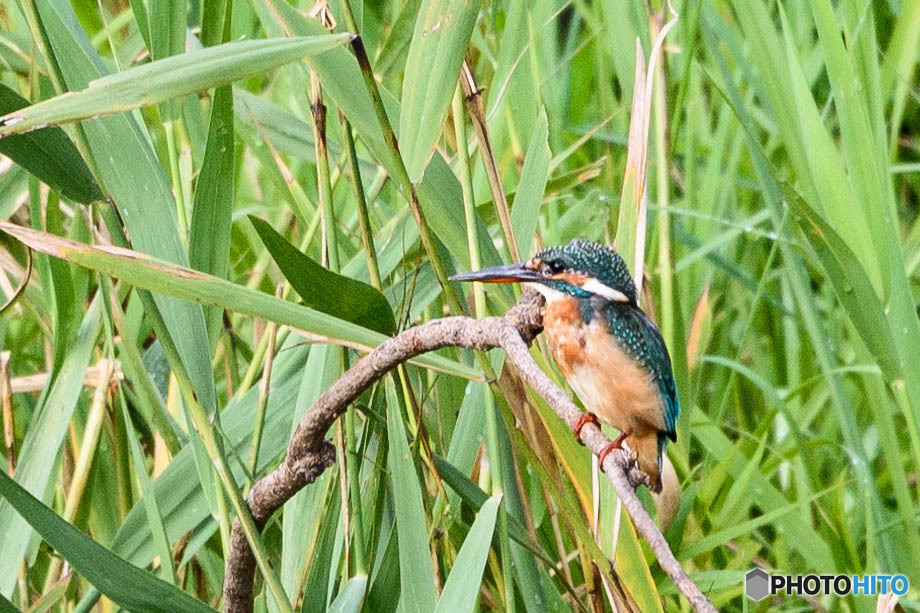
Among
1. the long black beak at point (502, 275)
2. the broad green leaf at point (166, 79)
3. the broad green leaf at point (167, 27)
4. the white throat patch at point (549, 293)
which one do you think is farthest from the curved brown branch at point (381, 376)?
the broad green leaf at point (167, 27)

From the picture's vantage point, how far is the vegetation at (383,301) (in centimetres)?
97

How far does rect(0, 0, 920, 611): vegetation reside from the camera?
38.1 inches

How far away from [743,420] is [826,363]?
69 centimetres

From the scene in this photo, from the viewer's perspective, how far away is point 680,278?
2.08 metres

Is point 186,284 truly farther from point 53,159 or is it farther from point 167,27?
point 167,27

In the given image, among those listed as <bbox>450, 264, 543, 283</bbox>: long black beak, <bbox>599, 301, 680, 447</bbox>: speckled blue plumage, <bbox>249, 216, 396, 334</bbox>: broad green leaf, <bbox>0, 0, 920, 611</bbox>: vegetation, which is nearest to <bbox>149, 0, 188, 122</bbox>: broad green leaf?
<bbox>0, 0, 920, 611</bbox>: vegetation

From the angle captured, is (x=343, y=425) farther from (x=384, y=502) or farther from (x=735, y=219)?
(x=735, y=219)

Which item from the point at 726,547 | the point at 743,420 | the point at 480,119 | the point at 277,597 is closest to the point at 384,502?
the point at 277,597

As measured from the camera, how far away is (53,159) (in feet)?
3.18

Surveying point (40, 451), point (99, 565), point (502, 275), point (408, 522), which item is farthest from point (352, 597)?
point (40, 451)

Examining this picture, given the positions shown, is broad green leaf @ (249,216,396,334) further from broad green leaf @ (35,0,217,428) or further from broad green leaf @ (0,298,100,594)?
broad green leaf @ (0,298,100,594)

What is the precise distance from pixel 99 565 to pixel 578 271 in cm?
53

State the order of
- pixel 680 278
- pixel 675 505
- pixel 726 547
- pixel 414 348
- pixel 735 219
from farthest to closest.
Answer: pixel 735 219 < pixel 680 278 < pixel 726 547 < pixel 675 505 < pixel 414 348

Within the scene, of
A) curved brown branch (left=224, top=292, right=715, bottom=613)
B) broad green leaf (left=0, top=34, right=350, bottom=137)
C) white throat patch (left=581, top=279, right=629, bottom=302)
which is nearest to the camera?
curved brown branch (left=224, top=292, right=715, bottom=613)
